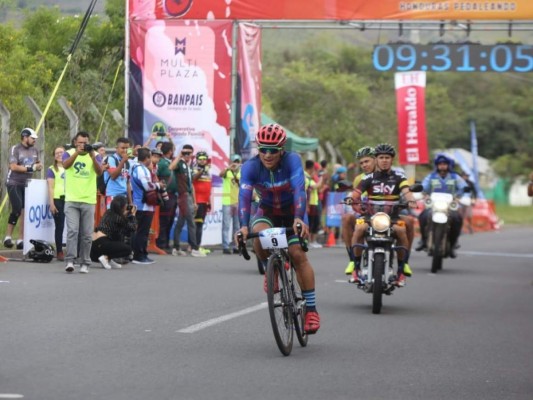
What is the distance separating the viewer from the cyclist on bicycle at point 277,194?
32.8 ft

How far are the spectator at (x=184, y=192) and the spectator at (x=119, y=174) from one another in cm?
234

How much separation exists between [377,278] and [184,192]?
8892 mm

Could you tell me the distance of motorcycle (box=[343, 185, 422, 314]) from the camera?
42.6 feet

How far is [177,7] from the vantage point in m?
24.2

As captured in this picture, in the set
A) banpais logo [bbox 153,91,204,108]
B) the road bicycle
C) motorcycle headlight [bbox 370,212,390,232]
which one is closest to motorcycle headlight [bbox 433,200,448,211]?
banpais logo [bbox 153,91,204,108]

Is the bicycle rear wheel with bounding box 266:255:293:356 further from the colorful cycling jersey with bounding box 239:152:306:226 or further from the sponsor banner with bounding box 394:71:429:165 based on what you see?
the sponsor banner with bounding box 394:71:429:165

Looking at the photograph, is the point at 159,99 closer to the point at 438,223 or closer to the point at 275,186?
the point at 438,223

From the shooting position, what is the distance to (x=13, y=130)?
24172 mm

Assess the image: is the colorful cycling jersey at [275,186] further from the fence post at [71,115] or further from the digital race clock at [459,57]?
the digital race clock at [459,57]

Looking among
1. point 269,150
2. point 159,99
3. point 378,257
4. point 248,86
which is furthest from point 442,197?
→ point 269,150

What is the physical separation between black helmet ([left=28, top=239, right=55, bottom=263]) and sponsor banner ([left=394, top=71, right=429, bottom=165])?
686 inches

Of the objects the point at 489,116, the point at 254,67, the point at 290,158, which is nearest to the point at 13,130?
the point at 254,67

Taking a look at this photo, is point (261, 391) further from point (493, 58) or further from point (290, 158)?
point (493, 58)

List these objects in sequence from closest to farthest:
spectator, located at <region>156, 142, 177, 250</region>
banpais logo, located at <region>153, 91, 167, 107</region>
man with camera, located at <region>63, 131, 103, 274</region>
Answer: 1. man with camera, located at <region>63, 131, 103, 274</region>
2. spectator, located at <region>156, 142, 177, 250</region>
3. banpais logo, located at <region>153, 91, 167, 107</region>
